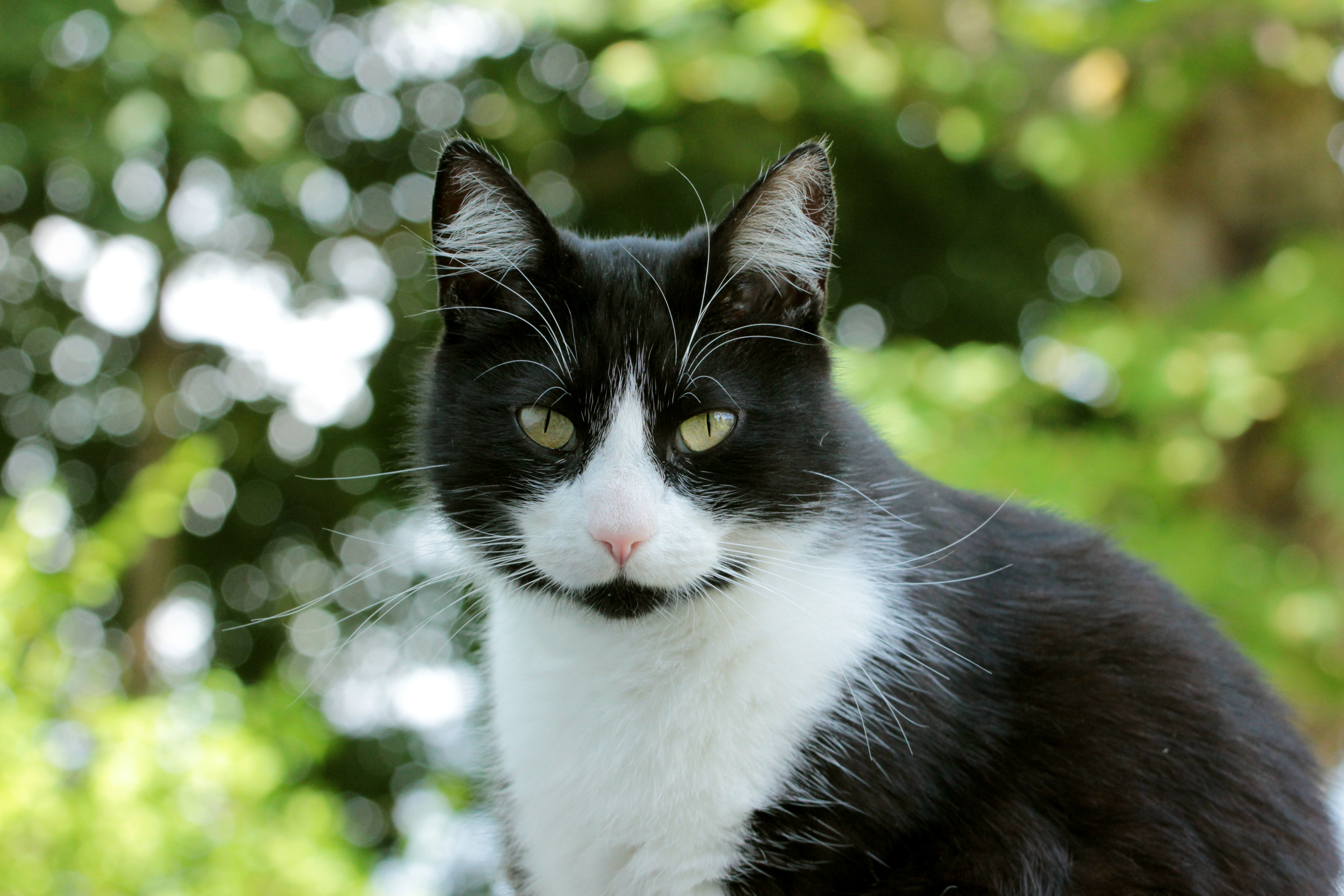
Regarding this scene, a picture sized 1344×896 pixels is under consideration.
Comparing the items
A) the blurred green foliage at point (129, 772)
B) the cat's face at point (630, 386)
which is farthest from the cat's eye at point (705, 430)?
the blurred green foliage at point (129, 772)

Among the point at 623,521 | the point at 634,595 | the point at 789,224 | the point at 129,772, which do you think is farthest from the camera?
the point at 129,772

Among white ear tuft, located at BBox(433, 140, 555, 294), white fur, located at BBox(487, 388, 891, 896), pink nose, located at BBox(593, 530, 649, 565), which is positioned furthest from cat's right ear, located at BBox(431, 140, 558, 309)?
pink nose, located at BBox(593, 530, 649, 565)

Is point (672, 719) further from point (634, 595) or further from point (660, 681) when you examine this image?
point (634, 595)

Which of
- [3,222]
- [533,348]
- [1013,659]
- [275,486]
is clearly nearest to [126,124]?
[3,222]

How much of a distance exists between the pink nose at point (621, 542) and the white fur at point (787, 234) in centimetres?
54

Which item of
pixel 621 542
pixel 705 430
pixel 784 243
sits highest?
pixel 784 243

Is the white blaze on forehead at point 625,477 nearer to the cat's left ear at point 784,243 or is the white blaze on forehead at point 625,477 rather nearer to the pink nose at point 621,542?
the pink nose at point 621,542

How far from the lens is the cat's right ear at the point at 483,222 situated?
1.79 meters

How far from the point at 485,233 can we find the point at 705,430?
512 millimetres

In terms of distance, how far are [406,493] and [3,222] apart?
376 centimetres

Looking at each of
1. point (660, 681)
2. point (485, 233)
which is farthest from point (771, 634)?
point (485, 233)

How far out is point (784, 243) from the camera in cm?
182

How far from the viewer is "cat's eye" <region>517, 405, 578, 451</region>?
1712 millimetres

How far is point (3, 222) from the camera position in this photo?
4.89m
